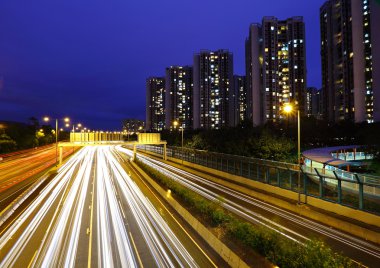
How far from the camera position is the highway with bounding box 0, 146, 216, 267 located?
11.7 meters

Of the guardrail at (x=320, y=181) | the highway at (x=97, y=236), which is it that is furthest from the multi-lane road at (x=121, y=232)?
the guardrail at (x=320, y=181)

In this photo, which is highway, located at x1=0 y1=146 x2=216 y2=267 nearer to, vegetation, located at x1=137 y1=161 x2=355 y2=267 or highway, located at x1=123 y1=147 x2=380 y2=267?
vegetation, located at x1=137 y1=161 x2=355 y2=267

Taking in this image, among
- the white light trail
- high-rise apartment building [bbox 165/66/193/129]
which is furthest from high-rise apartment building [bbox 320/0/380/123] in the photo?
the white light trail

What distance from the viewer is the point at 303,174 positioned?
2159cm

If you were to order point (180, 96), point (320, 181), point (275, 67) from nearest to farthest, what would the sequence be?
point (320, 181)
point (275, 67)
point (180, 96)

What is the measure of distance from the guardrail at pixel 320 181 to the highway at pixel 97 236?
30.7 ft

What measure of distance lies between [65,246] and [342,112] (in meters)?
137

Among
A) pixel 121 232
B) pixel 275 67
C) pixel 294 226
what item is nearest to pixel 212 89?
pixel 275 67

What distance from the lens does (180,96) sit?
A: 19038cm

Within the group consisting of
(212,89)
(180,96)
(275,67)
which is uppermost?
(275,67)

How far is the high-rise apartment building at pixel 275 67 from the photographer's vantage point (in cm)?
13588

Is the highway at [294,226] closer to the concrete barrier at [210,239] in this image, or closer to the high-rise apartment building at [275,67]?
the concrete barrier at [210,239]

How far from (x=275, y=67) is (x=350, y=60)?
29140mm

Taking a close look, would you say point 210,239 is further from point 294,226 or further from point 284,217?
point 284,217
